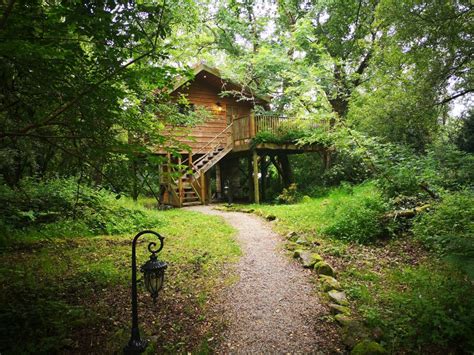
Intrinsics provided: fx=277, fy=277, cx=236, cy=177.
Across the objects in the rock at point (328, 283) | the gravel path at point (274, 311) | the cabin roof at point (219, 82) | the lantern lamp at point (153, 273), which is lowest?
the gravel path at point (274, 311)

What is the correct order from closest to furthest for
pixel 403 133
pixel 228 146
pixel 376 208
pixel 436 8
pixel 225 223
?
pixel 436 8 → pixel 376 208 → pixel 225 223 → pixel 403 133 → pixel 228 146

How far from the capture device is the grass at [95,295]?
3.22 meters

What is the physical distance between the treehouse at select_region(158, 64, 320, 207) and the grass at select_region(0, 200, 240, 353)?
6042mm

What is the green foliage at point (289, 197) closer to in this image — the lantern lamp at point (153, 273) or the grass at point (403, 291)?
the grass at point (403, 291)

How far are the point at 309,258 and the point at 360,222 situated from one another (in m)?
1.87

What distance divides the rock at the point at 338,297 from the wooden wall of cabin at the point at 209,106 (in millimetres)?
11835

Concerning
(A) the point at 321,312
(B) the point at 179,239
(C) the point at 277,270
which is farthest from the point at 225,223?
(A) the point at 321,312

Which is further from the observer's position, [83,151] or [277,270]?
[277,270]

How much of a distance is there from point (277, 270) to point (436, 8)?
529cm

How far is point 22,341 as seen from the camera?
2.92m

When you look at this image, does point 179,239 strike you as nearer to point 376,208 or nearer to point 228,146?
point 376,208

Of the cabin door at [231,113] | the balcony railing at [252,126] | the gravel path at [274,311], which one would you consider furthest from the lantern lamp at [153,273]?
the cabin door at [231,113]

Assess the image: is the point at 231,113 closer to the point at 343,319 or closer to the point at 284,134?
the point at 284,134

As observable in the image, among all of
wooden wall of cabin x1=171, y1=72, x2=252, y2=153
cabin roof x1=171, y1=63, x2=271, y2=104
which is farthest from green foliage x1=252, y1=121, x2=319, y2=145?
wooden wall of cabin x1=171, y1=72, x2=252, y2=153
